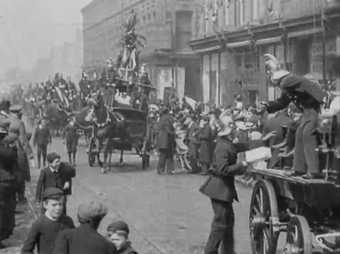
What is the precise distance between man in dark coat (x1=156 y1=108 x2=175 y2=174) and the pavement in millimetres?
366

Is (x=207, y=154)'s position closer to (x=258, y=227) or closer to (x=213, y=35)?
(x=258, y=227)

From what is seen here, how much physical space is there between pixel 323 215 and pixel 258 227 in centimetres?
84

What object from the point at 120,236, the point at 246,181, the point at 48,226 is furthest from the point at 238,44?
the point at 120,236

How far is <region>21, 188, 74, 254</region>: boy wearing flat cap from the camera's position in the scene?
640 cm

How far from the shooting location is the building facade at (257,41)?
66.8 feet

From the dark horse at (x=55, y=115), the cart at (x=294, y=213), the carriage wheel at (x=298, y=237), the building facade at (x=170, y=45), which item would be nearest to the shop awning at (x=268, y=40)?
the dark horse at (x=55, y=115)

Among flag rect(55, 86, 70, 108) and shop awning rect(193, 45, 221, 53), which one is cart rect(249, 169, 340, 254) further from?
flag rect(55, 86, 70, 108)

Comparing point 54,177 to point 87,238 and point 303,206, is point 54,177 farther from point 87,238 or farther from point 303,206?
point 87,238

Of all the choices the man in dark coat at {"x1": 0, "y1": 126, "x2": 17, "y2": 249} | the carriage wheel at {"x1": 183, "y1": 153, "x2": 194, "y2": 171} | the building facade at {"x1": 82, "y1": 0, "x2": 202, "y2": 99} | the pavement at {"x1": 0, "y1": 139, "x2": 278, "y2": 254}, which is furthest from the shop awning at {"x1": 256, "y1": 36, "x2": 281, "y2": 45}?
the man in dark coat at {"x1": 0, "y1": 126, "x2": 17, "y2": 249}

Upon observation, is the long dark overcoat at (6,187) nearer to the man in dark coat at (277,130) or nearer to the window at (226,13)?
the man in dark coat at (277,130)

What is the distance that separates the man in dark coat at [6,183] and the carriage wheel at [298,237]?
13.1 feet

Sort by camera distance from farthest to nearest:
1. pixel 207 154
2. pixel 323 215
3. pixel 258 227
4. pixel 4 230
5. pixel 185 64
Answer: pixel 185 64 → pixel 207 154 → pixel 4 230 → pixel 258 227 → pixel 323 215

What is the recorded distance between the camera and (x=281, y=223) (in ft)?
27.7

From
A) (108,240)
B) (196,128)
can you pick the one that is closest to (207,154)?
(196,128)
